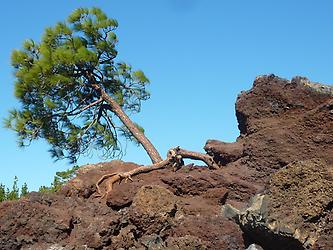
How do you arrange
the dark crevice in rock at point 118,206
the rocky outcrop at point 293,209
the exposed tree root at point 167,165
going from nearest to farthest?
1. the rocky outcrop at point 293,209
2. the dark crevice in rock at point 118,206
3. the exposed tree root at point 167,165

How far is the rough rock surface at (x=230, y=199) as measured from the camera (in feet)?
12.6

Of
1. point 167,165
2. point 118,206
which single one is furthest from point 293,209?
point 167,165

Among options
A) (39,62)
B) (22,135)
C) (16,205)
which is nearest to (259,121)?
(16,205)

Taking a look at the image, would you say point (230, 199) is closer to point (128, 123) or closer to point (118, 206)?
point (118, 206)

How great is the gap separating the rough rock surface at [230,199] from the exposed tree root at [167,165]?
90 millimetres

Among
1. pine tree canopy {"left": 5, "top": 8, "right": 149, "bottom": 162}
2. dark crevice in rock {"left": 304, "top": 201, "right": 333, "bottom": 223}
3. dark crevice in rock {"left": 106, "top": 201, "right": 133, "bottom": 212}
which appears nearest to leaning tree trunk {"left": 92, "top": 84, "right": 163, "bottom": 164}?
pine tree canopy {"left": 5, "top": 8, "right": 149, "bottom": 162}

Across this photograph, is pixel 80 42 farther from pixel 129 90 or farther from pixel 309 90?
pixel 309 90

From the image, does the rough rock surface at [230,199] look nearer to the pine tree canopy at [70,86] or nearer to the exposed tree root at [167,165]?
the exposed tree root at [167,165]

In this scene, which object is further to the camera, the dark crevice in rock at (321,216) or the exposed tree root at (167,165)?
the exposed tree root at (167,165)

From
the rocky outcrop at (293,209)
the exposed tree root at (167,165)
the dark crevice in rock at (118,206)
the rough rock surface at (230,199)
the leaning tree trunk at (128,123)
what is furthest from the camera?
the leaning tree trunk at (128,123)

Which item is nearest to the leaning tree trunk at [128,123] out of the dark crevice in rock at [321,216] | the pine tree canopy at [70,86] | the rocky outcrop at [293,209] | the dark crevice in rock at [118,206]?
the pine tree canopy at [70,86]

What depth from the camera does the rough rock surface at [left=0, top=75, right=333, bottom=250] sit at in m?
3.83

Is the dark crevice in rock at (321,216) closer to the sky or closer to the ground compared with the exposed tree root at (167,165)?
closer to the ground

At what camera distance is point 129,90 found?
38.2 feet
